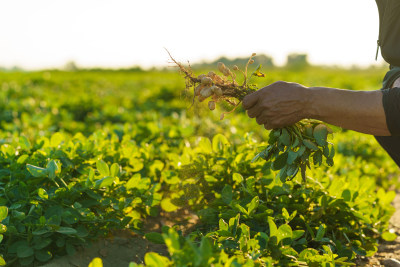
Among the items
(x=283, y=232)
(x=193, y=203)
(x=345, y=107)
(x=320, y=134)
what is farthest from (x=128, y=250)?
(x=345, y=107)

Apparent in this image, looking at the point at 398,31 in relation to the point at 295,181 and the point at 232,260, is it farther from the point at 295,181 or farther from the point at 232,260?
the point at 232,260

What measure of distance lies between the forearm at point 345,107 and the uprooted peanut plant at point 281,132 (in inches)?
6.7

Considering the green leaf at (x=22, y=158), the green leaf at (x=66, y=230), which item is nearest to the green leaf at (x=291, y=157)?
the green leaf at (x=66, y=230)

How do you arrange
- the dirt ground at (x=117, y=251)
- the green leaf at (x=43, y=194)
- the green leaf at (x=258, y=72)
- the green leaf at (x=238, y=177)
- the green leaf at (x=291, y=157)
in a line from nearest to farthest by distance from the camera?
1. the green leaf at (x=291, y=157)
2. the green leaf at (x=258, y=72)
3. the green leaf at (x=43, y=194)
4. the dirt ground at (x=117, y=251)
5. the green leaf at (x=238, y=177)

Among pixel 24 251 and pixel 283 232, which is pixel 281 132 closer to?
pixel 283 232

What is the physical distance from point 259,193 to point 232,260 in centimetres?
112

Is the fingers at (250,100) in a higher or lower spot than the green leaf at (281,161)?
higher

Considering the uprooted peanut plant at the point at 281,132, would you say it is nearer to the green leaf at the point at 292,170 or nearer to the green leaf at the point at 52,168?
the green leaf at the point at 292,170

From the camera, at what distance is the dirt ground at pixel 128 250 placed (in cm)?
251

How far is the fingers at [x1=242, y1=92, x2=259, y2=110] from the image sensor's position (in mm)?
2057

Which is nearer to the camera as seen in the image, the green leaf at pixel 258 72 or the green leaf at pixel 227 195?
the green leaf at pixel 258 72

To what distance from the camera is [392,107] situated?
2.05 metres

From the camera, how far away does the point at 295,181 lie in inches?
111

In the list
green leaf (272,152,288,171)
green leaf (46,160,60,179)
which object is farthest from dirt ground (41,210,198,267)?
green leaf (272,152,288,171)
